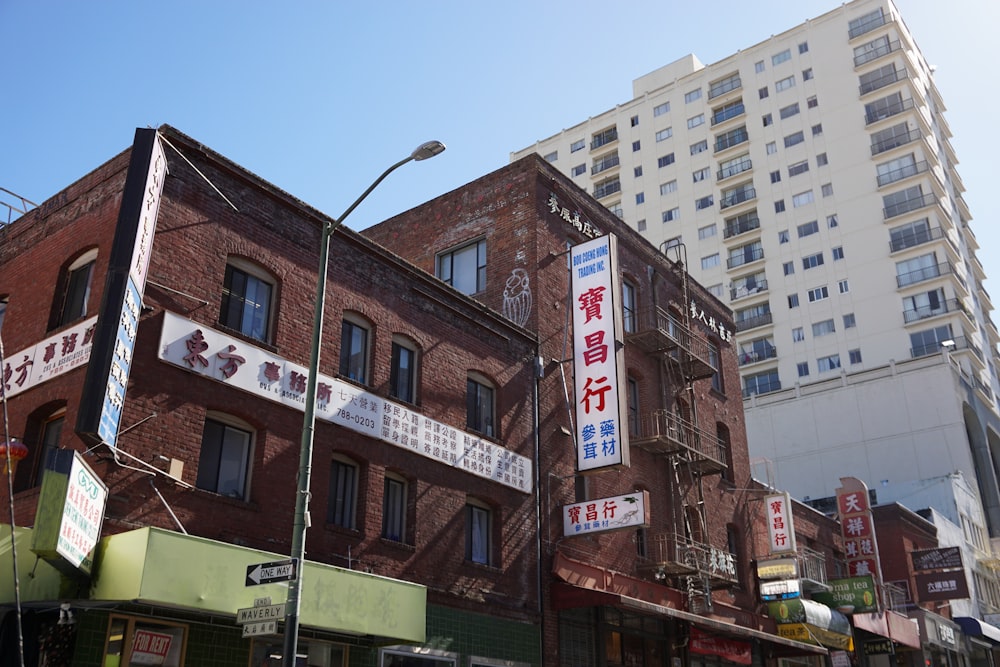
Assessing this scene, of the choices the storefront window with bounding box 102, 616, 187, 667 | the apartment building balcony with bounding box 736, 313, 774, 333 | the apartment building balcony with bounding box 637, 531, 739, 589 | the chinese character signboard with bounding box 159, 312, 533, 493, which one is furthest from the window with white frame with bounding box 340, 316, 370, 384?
the apartment building balcony with bounding box 736, 313, 774, 333

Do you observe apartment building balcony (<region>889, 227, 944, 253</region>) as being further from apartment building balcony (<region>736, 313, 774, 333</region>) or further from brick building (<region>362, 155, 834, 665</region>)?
brick building (<region>362, 155, 834, 665</region>)

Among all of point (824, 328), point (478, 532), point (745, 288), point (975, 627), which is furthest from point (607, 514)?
point (745, 288)

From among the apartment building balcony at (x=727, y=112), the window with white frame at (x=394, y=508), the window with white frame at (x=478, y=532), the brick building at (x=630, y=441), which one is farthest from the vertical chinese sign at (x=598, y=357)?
the apartment building balcony at (x=727, y=112)

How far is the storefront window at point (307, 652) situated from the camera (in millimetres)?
15812

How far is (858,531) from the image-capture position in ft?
128

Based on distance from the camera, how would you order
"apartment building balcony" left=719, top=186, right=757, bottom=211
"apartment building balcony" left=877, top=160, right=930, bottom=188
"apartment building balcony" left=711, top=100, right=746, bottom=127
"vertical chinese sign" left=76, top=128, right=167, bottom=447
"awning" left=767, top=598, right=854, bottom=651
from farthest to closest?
"apartment building balcony" left=711, top=100, right=746, bottom=127, "apartment building balcony" left=719, top=186, right=757, bottom=211, "apartment building balcony" left=877, top=160, right=930, bottom=188, "awning" left=767, top=598, right=854, bottom=651, "vertical chinese sign" left=76, top=128, right=167, bottom=447

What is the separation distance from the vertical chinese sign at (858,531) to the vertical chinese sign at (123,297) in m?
31.5

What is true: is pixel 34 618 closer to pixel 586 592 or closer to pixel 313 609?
pixel 313 609

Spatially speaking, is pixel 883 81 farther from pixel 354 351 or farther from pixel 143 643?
pixel 143 643

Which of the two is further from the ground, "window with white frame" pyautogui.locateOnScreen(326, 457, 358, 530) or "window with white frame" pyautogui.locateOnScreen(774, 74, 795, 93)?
Answer: "window with white frame" pyautogui.locateOnScreen(774, 74, 795, 93)

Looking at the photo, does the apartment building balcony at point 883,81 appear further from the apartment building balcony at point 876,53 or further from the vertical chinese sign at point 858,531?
the vertical chinese sign at point 858,531

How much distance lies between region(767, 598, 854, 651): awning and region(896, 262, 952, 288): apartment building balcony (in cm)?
3877

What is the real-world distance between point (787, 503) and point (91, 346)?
25.2 meters

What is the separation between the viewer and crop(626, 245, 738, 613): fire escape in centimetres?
2714
